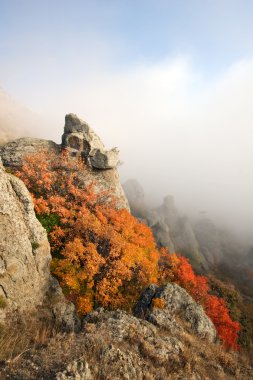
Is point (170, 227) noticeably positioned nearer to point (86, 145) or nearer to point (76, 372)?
point (86, 145)

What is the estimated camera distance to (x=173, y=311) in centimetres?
2298

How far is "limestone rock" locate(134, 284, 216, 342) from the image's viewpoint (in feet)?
66.5

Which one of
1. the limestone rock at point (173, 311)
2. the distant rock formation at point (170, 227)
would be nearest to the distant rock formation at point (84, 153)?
the limestone rock at point (173, 311)

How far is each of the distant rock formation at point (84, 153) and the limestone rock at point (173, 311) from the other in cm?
2085

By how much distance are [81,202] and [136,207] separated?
90207mm

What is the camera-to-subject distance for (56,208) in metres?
33.6

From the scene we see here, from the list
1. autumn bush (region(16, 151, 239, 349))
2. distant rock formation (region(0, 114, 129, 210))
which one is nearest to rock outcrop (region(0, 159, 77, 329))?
autumn bush (region(16, 151, 239, 349))

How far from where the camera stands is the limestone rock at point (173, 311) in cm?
2028

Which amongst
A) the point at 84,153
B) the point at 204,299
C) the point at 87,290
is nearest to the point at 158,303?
the point at 87,290

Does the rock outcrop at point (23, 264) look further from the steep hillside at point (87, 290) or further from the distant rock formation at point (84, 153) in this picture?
the distant rock formation at point (84, 153)

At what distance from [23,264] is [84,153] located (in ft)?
90.2

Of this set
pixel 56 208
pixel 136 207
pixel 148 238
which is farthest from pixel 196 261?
pixel 56 208

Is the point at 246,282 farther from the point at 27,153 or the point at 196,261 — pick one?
the point at 27,153

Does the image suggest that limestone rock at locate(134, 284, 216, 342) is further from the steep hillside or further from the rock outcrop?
the rock outcrop
